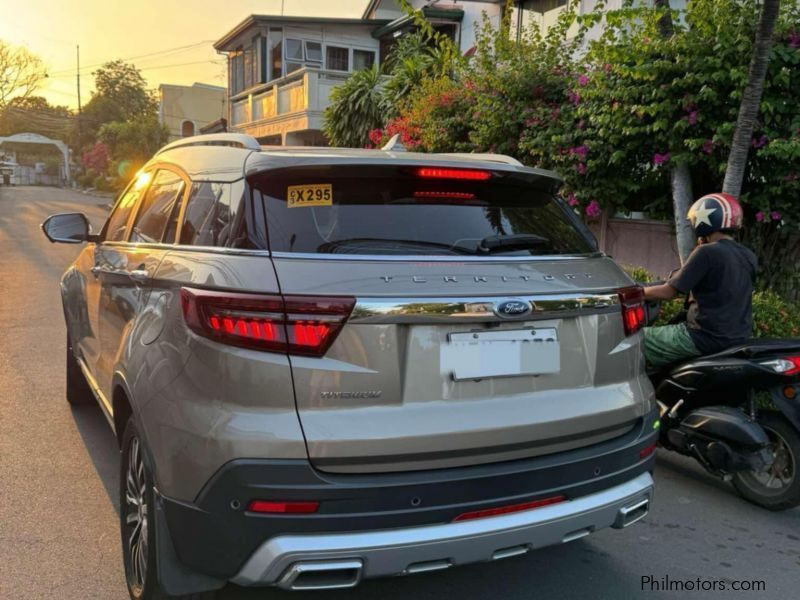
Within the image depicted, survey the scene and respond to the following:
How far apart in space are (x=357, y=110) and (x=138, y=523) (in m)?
14.5

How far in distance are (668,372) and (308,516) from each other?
2.81 meters

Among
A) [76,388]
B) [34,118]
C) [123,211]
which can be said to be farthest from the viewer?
[34,118]

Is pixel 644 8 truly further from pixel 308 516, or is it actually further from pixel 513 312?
pixel 308 516

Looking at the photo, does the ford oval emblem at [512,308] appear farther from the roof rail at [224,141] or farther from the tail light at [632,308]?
the roof rail at [224,141]

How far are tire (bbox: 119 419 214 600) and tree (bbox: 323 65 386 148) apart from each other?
1340 centimetres

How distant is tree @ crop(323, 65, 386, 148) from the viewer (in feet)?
52.9

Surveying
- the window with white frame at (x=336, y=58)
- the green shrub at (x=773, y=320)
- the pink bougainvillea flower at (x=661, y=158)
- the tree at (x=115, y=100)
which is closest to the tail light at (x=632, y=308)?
the green shrub at (x=773, y=320)

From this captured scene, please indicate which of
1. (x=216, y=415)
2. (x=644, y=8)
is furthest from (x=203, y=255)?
(x=644, y=8)

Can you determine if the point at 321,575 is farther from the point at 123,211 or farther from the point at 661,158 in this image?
the point at 661,158

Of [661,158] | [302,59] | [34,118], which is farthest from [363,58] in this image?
[34,118]

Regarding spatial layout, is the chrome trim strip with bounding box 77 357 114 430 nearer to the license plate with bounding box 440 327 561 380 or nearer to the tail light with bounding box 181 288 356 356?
the tail light with bounding box 181 288 356 356

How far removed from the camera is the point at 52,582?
3.04 meters

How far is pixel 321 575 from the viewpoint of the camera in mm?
2229

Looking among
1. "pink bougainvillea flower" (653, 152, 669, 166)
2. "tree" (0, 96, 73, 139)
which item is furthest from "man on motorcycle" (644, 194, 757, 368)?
"tree" (0, 96, 73, 139)
